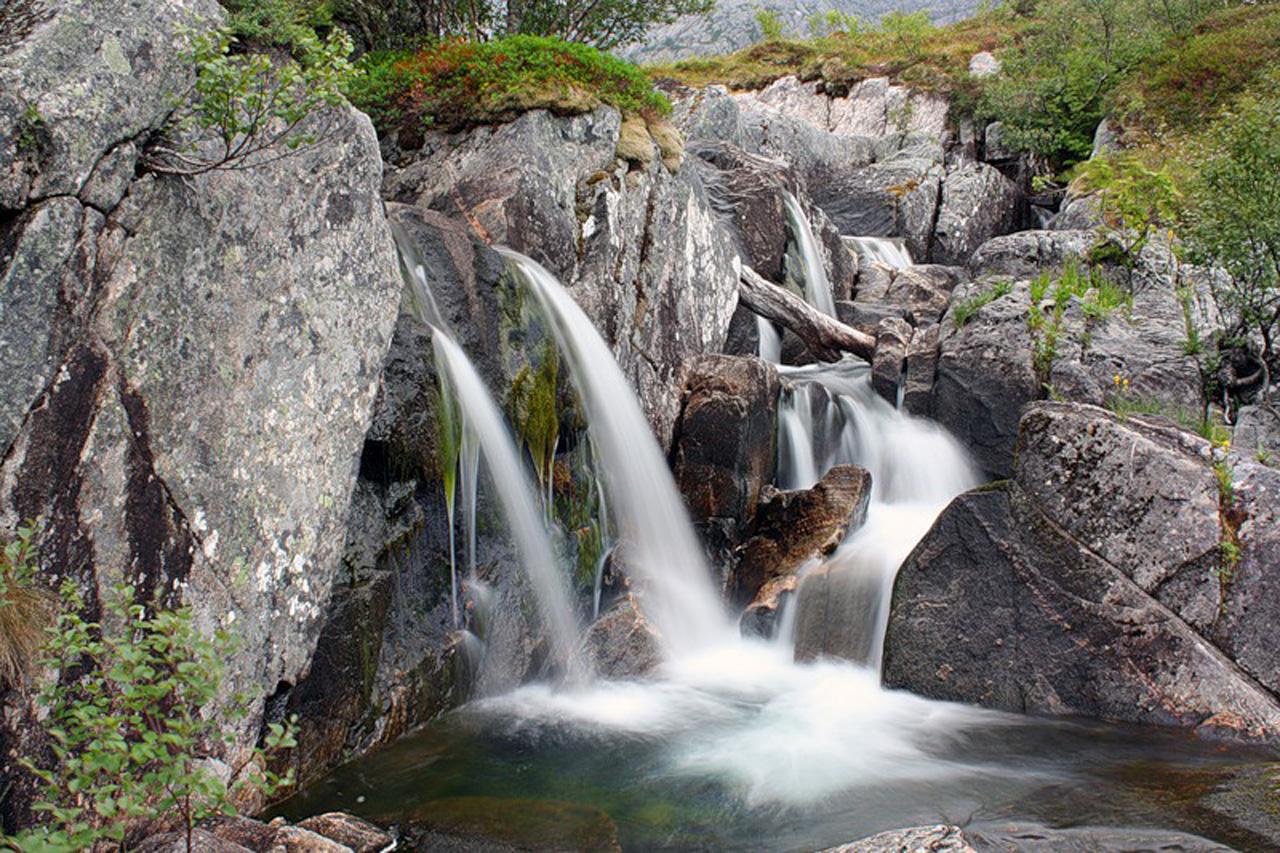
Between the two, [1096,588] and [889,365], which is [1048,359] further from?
[1096,588]

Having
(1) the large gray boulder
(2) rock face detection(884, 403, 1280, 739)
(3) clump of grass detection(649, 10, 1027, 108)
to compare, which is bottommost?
(2) rock face detection(884, 403, 1280, 739)

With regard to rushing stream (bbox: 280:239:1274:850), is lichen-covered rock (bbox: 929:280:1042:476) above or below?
above

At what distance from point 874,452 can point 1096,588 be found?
5039 millimetres

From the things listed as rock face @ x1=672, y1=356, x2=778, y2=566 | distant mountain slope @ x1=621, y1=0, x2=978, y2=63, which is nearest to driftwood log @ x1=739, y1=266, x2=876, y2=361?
rock face @ x1=672, y1=356, x2=778, y2=566

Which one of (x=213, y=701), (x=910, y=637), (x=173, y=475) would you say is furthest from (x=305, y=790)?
(x=910, y=637)

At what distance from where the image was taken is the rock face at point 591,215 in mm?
11039

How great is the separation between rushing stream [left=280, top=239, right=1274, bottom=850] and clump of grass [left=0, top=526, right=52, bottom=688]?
7.07 ft

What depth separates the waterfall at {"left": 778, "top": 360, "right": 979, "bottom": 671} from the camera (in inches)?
443

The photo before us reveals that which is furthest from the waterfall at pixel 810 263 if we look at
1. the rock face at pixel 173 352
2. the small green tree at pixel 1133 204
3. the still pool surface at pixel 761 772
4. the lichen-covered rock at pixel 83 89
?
the lichen-covered rock at pixel 83 89

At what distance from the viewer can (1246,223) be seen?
35.5 feet

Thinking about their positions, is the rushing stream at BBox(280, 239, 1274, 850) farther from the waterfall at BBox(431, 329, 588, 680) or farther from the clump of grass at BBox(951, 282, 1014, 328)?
the clump of grass at BBox(951, 282, 1014, 328)

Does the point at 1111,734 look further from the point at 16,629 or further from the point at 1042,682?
the point at 16,629

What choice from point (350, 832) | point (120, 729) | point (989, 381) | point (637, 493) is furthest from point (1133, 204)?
point (120, 729)

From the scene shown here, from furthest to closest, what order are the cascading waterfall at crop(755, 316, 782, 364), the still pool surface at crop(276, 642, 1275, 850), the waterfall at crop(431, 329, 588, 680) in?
the cascading waterfall at crop(755, 316, 782, 364) → the waterfall at crop(431, 329, 588, 680) → the still pool surface at crop(276, 642, 1275, 850)
